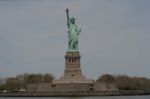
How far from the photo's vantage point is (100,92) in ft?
245

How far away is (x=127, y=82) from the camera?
347 feet

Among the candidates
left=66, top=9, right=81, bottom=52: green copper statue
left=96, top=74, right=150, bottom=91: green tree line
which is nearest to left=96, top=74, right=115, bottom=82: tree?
left=96, top=74, right=150, bottom=91: green tree line

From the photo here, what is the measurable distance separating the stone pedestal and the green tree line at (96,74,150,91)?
2174cm

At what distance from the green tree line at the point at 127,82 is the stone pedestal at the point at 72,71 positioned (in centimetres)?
2174

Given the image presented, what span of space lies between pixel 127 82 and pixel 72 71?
28.3 meters

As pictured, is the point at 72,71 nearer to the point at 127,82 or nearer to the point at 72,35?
the point at 72,35

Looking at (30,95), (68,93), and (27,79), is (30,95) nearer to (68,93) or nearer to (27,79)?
(68,93)

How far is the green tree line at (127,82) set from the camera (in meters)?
104

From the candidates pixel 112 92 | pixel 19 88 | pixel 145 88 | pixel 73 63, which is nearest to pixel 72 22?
Result: pixel 73 63

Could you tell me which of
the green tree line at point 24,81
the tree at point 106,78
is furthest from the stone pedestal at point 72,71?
the tree at point 106,78

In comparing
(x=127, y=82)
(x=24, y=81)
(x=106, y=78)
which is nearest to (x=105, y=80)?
(x=106, y=78)

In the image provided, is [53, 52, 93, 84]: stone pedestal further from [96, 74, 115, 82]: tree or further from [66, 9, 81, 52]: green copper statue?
[96, 74, 115, 82]: tree

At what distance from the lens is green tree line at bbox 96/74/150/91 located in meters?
104

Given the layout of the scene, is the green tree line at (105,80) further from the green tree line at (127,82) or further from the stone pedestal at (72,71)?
the stone pedestal at (72,71)
